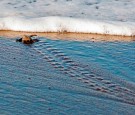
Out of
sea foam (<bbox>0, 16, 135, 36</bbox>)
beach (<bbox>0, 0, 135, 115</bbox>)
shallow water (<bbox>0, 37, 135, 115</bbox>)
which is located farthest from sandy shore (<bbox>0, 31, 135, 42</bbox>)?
shallow water (<bbox>0, 37, 135, 115</bbox>)

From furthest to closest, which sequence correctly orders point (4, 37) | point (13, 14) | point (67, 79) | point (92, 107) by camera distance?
point (13, 14)
point (4, 37)
point (67, 79)
point (92, 107)

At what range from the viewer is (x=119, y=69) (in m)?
6.75

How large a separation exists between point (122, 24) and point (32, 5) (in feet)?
9.16

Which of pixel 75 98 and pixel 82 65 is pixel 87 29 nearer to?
pixel 82 65

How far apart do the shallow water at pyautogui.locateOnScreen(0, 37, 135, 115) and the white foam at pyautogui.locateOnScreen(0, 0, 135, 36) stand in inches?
42.4

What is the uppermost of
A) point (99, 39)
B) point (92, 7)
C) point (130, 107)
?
point (92, 7)

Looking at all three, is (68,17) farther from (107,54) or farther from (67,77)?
(67,77)

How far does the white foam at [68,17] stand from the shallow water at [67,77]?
42.4 inches

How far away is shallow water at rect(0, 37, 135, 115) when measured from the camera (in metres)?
5.21

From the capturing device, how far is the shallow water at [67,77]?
521cm

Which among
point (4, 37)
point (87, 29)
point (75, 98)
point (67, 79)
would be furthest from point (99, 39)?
point (75, 98)

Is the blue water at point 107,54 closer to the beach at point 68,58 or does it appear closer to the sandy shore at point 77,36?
the beach at point 68,58

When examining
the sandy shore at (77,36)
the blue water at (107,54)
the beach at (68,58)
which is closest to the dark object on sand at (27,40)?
the beach at (68,58)

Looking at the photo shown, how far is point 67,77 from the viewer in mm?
6344
